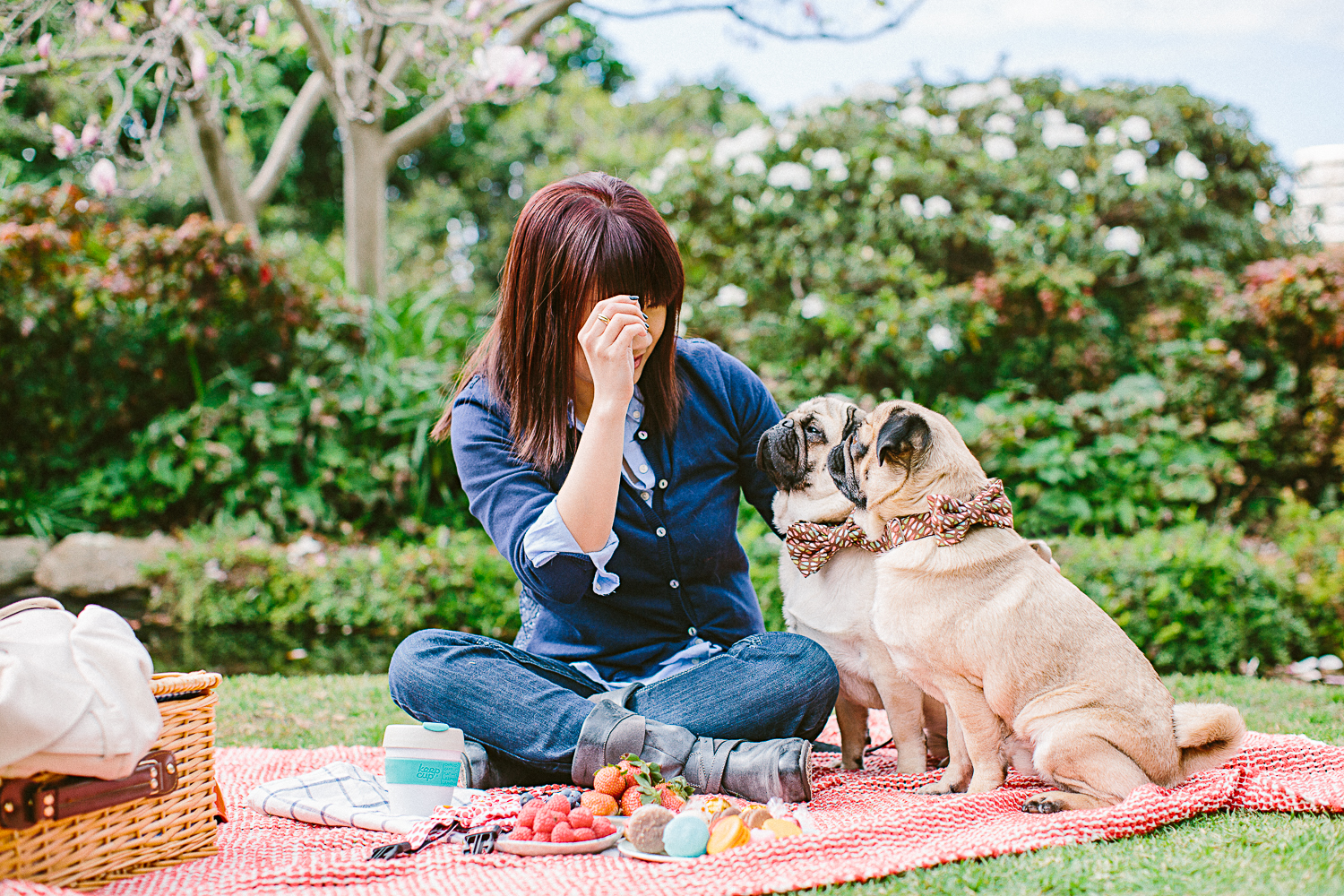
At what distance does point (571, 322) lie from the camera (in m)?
2.71

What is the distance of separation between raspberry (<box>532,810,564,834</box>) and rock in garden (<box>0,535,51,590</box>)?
541cm

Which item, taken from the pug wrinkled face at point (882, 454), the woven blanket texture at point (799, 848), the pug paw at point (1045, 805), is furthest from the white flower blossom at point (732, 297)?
the pug paw at point (1045, 805)

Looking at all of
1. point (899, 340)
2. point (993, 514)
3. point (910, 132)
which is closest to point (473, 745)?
point (993, 514)

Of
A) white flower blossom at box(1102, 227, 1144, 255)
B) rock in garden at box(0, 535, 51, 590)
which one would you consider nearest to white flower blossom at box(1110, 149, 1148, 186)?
white flower blossom at box(1102, 227, 1144, 255)

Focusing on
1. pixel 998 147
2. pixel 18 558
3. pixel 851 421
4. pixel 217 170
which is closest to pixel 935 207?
pixel 998 147

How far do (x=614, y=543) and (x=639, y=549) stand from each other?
0.13 m

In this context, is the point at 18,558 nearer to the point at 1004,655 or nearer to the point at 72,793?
the point at 72,793

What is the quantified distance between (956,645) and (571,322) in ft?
4.30

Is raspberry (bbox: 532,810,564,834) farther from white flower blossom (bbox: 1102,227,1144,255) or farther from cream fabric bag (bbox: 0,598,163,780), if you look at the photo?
white flower blossom (bbox: 1102,227,1144,255)

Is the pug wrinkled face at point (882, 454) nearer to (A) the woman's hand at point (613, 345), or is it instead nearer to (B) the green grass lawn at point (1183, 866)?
(A) the woman's hand at point (613, 345)

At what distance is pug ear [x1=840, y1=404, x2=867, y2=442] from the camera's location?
2975 mm

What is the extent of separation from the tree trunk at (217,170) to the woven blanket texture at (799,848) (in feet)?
19.7

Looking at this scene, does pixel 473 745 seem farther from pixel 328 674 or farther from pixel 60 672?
pixel 328 674

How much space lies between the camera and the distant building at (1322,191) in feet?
26.6
